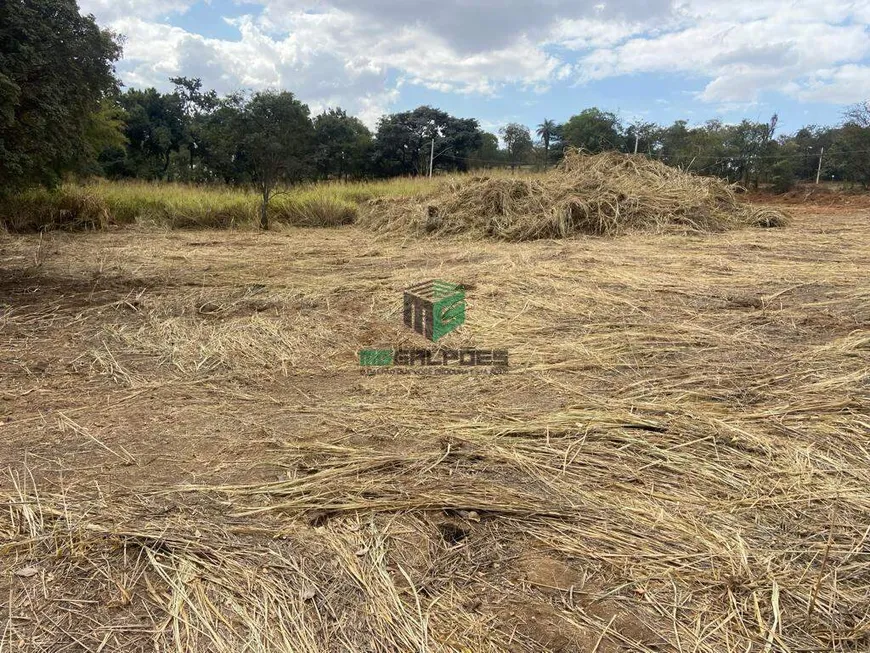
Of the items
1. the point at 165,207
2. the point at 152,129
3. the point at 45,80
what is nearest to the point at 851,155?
the point at 165,207

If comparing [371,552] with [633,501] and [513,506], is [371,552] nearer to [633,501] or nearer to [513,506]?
[513,506]

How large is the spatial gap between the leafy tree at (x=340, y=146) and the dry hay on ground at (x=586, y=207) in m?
14.6

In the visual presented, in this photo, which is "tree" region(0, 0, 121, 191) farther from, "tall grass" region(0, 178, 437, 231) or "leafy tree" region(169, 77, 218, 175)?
"leafy tree" region(169, 77, 218, 175)

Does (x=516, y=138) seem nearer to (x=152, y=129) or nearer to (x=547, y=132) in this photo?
(x=547, y=132)

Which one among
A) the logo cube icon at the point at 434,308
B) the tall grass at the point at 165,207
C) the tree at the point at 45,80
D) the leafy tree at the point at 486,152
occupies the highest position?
the leafy tree at the point at 486,152

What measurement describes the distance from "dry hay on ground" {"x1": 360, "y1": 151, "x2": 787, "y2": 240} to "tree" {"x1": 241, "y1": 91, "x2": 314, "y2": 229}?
7.03ft

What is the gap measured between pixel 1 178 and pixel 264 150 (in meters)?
5.79

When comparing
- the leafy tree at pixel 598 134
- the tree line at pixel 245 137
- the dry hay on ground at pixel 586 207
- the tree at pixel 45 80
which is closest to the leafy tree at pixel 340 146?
the tree line at pixel 245 137

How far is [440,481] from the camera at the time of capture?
75.4 inches

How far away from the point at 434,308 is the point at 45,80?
373 centimetres

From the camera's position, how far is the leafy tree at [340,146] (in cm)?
2320

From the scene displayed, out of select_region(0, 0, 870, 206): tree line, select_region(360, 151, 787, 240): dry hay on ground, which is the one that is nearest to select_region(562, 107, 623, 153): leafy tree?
select_region(0, 0, 870, 206): tree line

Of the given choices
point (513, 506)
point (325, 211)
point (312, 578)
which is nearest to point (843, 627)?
point (513, 506)

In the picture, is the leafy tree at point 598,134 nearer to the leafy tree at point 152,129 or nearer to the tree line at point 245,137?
the tree line at point 245,137
